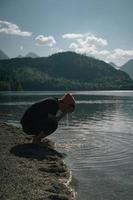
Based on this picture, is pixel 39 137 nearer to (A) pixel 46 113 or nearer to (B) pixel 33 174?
(A) pixel 46 113

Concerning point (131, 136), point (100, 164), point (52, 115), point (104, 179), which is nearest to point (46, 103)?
point (52, 115)

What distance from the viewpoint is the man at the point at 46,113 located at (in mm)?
13188

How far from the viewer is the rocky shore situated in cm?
788

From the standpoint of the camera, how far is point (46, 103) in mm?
13203

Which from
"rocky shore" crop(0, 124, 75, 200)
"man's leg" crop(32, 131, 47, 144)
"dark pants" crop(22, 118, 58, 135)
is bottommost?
"rocky shore" crop(0, 124, 75, 200)

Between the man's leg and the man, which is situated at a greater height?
the man

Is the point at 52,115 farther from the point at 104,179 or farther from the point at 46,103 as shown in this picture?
the point at 104,179

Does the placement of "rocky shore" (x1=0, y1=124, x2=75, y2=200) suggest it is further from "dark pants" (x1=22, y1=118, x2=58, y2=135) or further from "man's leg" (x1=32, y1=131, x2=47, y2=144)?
"dark pants" (x1=22, y1=118, x2=58, y2=135)

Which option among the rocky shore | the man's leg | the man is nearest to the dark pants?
the man

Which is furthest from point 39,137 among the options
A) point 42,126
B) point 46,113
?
point 46,113

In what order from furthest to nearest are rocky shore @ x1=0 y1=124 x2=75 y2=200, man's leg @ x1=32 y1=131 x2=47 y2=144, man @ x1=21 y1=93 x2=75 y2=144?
man's leg @ x1=32 y1=131 x2=47 y2=144, man @ x1=21 y1=93 x2=75 y2=144, rocky shore @ x1=0 y1=124 x2=75 y2=200

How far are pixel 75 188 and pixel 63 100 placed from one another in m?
4.54

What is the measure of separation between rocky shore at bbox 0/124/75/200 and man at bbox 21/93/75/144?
3.11ft

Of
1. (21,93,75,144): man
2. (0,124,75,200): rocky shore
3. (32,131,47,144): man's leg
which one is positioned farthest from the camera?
(32,131,47,144): man's leg
